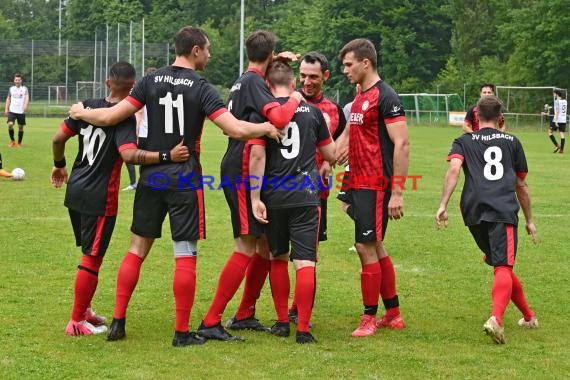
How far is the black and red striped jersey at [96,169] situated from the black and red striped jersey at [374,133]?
168cm

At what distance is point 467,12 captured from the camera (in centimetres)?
6631

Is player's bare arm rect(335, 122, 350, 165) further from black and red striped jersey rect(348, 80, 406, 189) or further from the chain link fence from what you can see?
the chain link fence

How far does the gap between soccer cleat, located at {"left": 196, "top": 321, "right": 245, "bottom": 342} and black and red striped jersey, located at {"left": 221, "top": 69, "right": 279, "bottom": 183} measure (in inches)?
42.2

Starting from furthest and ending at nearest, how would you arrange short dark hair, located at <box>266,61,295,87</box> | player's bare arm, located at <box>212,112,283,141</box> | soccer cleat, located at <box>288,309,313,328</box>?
soccer cleat, located at <box>288,309,313,328</box>, short dark hair, located at <box>266,61,295,87</box>, player's bare arm, located at <box>212,112,283,141</box>

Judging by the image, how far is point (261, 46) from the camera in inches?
264

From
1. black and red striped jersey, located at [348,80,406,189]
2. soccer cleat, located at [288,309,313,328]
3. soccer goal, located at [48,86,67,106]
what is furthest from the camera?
soccer goal, located at [48,86,67,106]

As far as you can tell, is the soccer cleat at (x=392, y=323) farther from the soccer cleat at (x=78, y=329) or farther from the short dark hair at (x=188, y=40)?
the short dark hair at (x=188, y=40)

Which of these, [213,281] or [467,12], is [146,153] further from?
[467,12]

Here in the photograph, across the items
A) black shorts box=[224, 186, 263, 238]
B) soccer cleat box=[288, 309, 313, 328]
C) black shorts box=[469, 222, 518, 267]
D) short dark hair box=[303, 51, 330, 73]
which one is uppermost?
short dark hair box=[303, 51, 330, 73]

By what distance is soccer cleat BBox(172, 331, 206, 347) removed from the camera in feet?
21.1

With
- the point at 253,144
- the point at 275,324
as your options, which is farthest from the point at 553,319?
the point at 253,144

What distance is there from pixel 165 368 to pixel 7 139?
86.4ft

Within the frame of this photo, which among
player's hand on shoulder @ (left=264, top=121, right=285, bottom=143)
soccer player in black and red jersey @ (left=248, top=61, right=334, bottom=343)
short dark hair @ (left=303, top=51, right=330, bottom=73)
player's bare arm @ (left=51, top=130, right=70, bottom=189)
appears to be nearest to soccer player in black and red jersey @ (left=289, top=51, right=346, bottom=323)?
short dark hair @ (left=303, top=51, right=330, bottom=73)

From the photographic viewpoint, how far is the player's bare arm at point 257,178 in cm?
657
